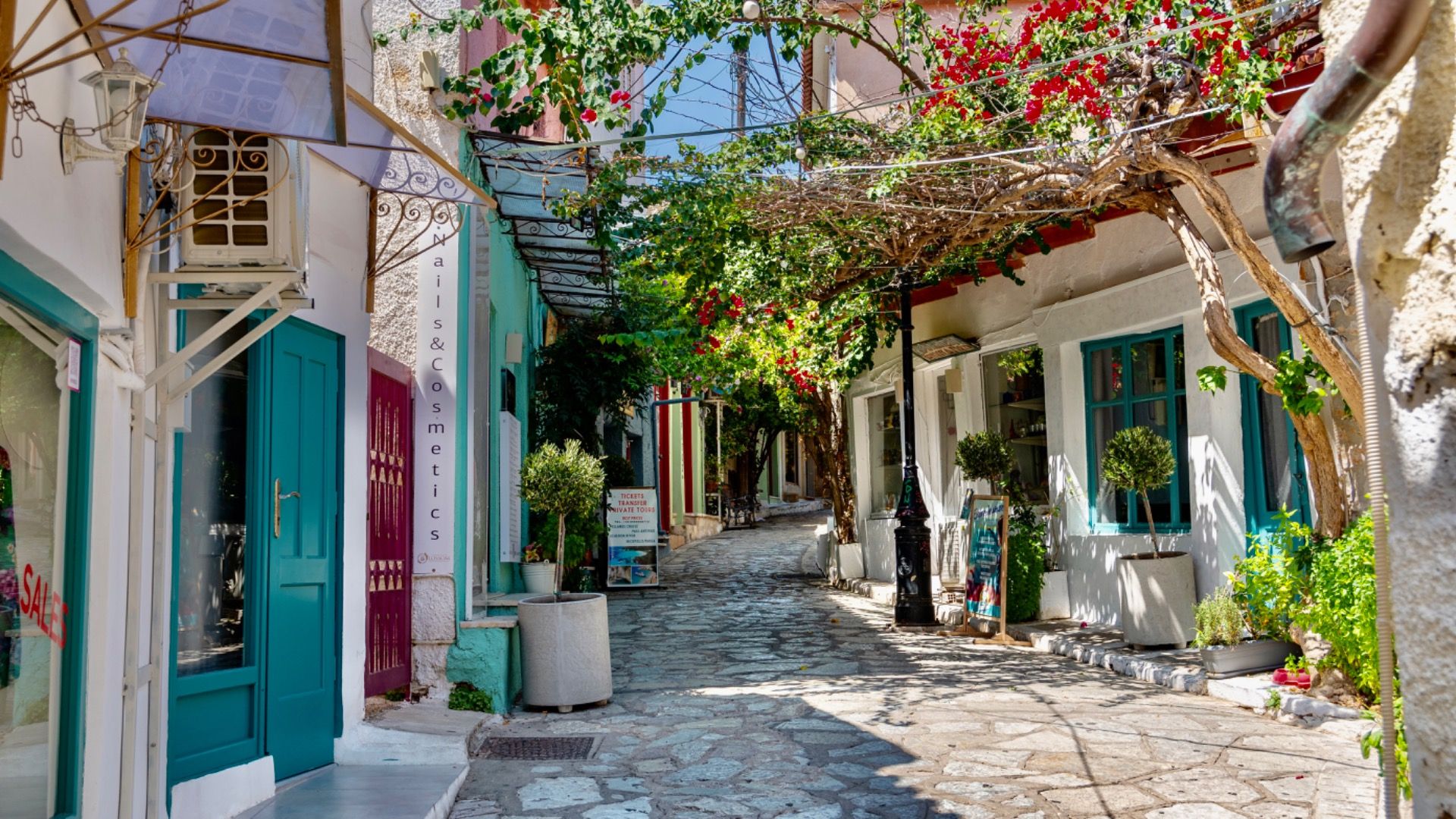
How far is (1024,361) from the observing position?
12953 millimetres

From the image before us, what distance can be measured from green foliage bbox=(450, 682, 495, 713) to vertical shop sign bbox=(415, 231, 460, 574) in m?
1.05

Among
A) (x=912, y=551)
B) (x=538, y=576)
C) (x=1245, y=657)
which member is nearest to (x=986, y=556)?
(x=912, y=551)

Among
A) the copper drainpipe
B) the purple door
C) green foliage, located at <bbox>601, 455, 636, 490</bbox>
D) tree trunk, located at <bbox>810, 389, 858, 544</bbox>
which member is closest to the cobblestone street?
the purple door

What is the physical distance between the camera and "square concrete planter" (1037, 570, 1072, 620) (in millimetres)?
12024

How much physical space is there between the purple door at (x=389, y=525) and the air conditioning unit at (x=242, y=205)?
114 inches

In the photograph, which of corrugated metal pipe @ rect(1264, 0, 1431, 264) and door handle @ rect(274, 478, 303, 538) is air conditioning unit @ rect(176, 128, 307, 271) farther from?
corrugated metal pipe @ rect(1264, 0, 1431, 264)

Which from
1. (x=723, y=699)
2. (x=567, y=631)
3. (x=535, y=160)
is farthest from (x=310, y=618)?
(x=535, y=160)

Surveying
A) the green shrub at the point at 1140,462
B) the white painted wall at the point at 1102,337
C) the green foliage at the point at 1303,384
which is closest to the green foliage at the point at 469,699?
the green shrub at the point at 1140,462

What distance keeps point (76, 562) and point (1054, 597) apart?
9.92 meters

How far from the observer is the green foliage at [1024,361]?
12.9 metres

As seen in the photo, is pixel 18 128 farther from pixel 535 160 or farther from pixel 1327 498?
pixel 1327 498

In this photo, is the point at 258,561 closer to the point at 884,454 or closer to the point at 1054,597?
the point at 1054,597

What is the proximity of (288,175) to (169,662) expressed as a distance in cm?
208

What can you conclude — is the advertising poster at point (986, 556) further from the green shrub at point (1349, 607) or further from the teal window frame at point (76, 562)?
the teal window frame at point (76, 562)
